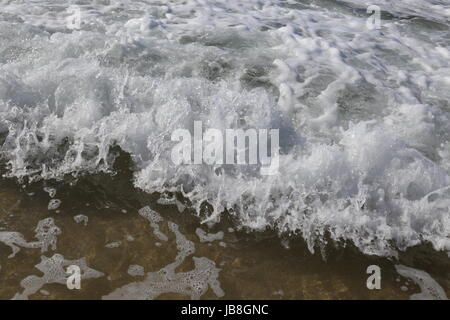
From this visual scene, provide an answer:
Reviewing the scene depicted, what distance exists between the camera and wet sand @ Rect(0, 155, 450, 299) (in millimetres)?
3023

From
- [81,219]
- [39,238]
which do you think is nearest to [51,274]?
[39,238]

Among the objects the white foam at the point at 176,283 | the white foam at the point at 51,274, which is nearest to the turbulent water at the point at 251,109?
the white foam at the point at 176,283

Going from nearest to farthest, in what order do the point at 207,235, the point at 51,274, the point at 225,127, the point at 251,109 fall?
the point at 51,274, the point at 207,235, the point at 225,127, the point at 251,109

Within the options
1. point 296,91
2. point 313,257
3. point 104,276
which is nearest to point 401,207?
point 313,257

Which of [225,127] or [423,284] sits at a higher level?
[225,127]

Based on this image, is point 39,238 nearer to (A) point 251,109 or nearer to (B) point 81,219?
(B) point 81,219

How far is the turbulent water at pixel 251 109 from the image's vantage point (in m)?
3.69

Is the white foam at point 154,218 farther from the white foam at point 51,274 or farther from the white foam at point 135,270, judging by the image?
the white foam at point 51,274

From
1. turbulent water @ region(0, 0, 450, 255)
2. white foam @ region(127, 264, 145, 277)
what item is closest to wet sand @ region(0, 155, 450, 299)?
white foam @ region(127, 264, 145, 277)

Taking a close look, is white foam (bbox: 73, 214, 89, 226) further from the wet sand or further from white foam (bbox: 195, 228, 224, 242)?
white foam (bbox: 195, 228, 224, 242)

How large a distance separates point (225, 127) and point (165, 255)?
153 cm

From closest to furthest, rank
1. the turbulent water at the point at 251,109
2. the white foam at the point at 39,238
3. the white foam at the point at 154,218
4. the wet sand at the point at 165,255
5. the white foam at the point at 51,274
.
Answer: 1. the white foam at the point at 51,274
2. the wet sand at the point at 165,255
3. the white foam at the point at 39,238
4. the white foam at the point at 154,218
5. the turbulent water at the point at 251,109

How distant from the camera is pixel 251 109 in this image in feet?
14.6

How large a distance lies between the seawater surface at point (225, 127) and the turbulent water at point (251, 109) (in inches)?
0.6
